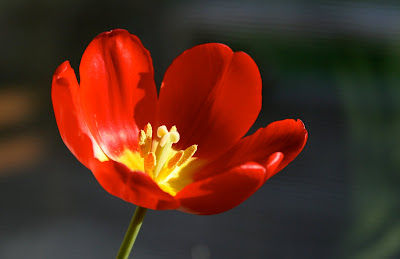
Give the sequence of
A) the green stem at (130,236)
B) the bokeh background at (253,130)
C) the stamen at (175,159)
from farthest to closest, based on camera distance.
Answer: the bokeh background at (253,130), the stamen at (175,159), the green stem at (130,236)

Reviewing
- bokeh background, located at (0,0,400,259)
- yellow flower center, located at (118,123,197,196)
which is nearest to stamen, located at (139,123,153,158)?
yellow flower center, located at (118,123,197,196)

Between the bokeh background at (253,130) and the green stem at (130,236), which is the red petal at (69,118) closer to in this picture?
the green stem at (130,236)

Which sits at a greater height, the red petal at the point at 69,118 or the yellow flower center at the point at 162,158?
the yellow flower center at the point at 162,158

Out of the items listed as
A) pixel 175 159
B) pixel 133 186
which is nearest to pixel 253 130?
pixel 175 159

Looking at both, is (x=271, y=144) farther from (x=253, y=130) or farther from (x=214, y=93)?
(x=253, y=130)

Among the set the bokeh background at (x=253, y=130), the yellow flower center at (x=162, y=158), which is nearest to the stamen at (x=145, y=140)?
the yellow flower center at (x=162, y=158)

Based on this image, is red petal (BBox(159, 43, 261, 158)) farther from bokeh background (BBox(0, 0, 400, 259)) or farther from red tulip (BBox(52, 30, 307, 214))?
bokeh background (BBox(0, 0, 400, 259))

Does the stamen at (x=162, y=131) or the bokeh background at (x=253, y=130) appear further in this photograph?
the bokeh background at (x=253, y=130)
